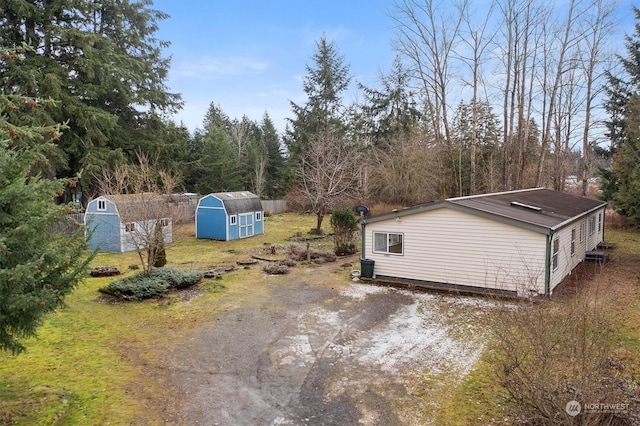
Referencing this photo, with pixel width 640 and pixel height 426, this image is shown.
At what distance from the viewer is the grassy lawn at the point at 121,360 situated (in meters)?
6.31

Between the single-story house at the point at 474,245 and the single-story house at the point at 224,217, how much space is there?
37.1ft

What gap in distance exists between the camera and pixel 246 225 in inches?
987

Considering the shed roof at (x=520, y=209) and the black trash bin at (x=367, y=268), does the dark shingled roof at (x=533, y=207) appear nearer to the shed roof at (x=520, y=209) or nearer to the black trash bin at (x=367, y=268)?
the shed roof at (x=520, y=209)

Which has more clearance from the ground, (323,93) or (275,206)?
(323,93)

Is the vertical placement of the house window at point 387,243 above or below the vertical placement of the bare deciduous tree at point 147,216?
below

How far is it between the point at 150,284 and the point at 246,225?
1237 cm

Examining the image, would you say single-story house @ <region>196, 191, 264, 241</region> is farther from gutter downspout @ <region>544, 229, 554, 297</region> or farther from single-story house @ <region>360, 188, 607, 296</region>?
gutter downspout @ <region>544, 229, 554, 297</region>

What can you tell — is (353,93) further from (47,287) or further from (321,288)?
(47,287)

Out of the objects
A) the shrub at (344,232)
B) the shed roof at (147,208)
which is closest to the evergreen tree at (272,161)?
the shrub at (344,232)

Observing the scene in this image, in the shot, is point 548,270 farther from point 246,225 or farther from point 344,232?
point 246,225

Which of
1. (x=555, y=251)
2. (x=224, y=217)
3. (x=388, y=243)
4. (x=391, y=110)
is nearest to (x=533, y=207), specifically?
(x=555, y=251)

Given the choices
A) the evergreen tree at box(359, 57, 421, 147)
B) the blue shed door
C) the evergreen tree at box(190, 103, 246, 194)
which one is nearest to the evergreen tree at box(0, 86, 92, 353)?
the blue shed door

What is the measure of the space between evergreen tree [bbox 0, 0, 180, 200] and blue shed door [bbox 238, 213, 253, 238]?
8762 mm

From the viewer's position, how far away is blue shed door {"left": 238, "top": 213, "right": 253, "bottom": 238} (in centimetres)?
2462
